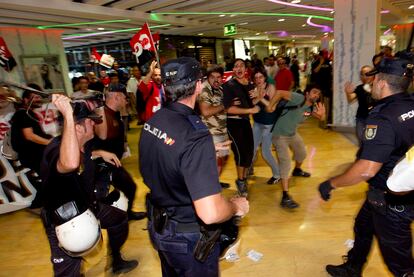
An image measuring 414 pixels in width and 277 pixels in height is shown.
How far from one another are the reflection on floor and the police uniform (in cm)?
117

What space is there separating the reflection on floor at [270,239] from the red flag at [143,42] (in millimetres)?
1975

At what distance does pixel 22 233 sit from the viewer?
11.6ft

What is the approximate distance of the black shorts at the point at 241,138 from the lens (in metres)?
3.58

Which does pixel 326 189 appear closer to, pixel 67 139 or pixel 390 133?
pixel 390 133

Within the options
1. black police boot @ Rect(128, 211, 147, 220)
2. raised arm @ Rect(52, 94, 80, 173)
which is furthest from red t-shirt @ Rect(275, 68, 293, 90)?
raised arm @ Rect(52, 94, 80, 173)

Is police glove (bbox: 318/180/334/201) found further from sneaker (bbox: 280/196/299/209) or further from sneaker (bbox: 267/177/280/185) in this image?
sneaker (bbox: 267/177/280/185)

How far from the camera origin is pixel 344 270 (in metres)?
2.27

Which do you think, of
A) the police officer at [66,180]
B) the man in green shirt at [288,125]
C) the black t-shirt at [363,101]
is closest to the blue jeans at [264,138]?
the man in green shirt at [288,125]

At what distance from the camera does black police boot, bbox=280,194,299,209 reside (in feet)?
11.3

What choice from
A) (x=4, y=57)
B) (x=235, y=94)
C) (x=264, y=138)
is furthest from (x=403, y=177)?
(x=4, y=57)

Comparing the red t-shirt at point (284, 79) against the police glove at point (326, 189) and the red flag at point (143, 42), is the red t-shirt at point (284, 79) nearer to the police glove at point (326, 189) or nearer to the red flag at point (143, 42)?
the red flag at point (143, 42)

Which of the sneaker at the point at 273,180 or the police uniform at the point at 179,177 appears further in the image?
the sneaker at the point at 273,180

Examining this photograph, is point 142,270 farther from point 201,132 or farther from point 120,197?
point 201,132

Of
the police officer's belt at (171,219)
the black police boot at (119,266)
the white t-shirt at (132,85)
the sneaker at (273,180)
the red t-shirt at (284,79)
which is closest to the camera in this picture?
the police officer's belt at (171,219)
